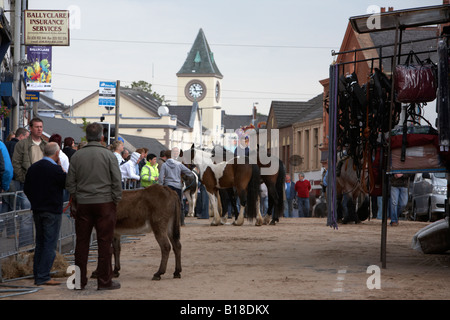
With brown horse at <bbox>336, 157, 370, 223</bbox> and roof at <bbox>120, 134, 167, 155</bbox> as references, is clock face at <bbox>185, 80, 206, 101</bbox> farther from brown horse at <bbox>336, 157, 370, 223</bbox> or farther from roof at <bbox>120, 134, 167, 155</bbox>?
brown horse at <bbox>336, 157, 370, 223</bbox>

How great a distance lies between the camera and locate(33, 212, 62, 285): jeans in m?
11.2

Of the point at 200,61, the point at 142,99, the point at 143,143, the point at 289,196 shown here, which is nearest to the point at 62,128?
the point at 289,196

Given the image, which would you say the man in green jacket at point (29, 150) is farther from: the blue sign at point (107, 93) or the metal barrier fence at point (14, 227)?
the blue sign at point (107, 93)

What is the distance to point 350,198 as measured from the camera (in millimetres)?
25516

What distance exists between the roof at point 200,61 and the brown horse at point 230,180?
154 metres

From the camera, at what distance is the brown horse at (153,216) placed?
11961mm

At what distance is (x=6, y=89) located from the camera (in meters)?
26.6

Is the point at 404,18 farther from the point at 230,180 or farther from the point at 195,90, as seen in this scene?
the point at 195,90

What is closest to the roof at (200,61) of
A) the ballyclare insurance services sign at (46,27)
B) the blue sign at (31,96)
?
the blue sign at (31,96)

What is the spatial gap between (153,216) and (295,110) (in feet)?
242

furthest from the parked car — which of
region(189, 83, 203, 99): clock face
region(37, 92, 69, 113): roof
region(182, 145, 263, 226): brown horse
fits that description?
region(189, 83, 203, 99): clock face

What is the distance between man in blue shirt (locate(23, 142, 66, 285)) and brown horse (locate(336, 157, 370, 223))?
9.33 m
